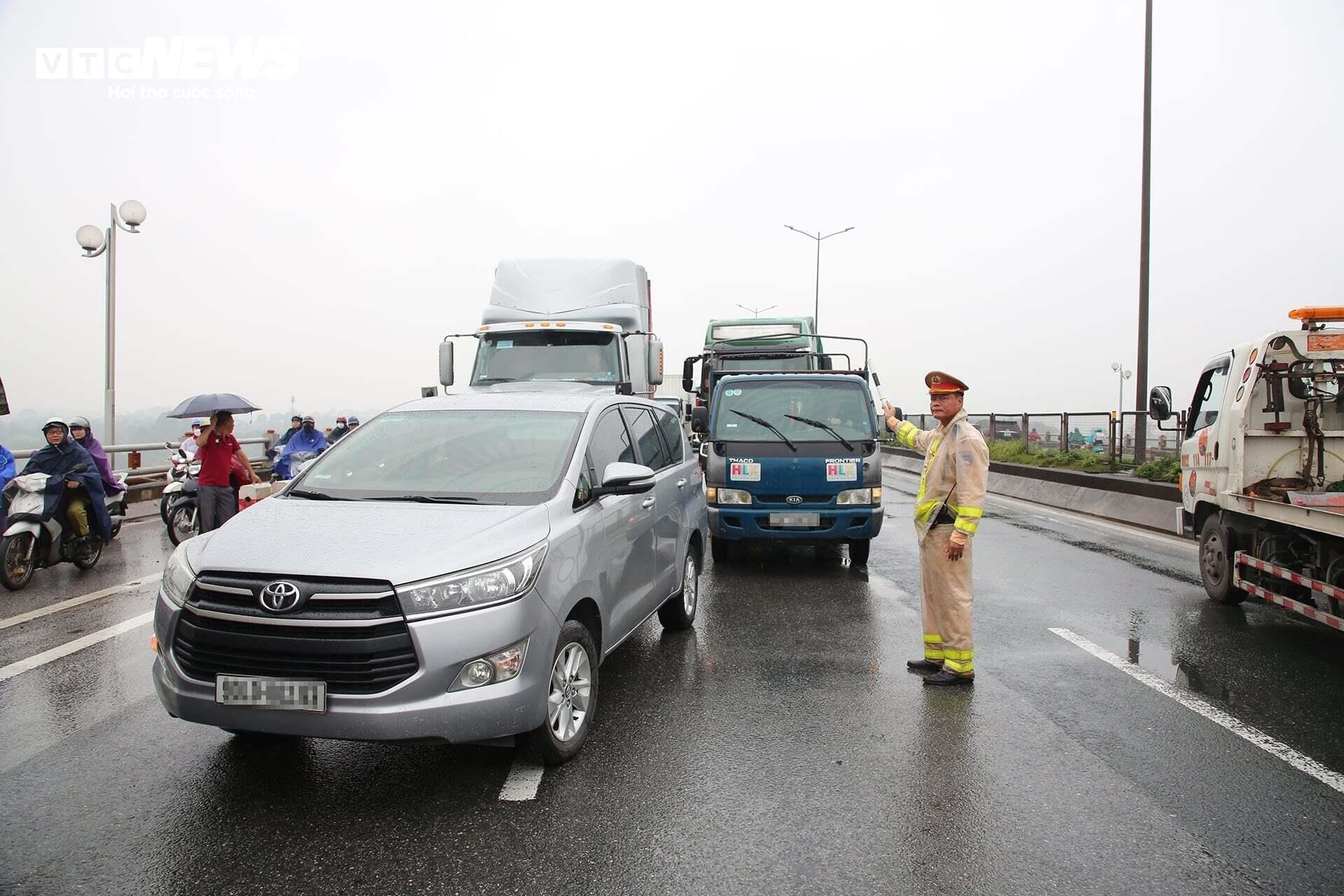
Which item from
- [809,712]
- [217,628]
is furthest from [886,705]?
[217,628]

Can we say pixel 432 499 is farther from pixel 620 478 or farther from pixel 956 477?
pixel 956 477

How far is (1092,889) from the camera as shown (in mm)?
2986

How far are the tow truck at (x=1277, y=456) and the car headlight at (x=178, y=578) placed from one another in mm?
6449

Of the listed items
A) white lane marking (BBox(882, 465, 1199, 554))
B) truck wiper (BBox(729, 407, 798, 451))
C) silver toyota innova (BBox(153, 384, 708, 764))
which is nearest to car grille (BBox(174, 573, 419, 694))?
silver toyota innova (BBox(153, 384, 708, 764))

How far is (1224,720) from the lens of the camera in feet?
15.2

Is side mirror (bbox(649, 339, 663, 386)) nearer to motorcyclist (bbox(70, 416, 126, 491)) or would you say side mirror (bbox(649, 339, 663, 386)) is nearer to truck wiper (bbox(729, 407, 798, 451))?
truck wiper (bbox(729, 407, 798, 451))

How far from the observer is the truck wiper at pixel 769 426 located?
29.4 ft

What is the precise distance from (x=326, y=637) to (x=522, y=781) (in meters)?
1.09

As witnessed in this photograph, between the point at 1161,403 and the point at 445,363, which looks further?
the point at 445,363

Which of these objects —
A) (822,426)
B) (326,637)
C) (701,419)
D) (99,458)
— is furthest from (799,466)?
(99,458)

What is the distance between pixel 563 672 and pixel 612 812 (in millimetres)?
673

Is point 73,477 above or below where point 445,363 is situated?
below

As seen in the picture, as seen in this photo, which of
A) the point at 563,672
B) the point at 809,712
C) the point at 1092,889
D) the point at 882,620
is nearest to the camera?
the point at 1092,889

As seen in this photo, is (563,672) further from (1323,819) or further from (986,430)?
(986,430)
